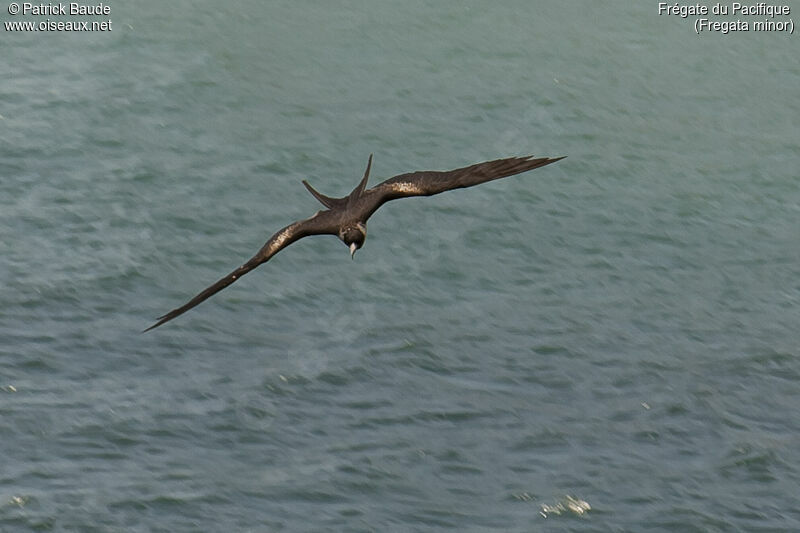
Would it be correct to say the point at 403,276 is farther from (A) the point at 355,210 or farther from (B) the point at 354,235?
(B) the point at 354,235

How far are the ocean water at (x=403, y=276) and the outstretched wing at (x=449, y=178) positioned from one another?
6.66 metres

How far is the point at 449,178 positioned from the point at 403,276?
13.6 m

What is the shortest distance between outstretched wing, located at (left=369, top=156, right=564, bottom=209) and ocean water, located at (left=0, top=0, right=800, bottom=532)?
21.9 feet

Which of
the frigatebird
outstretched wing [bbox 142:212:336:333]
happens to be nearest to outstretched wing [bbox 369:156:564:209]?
the frigatebird

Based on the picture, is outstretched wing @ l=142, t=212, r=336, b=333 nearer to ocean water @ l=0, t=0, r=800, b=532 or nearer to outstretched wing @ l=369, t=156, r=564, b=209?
outstretched wing @ l=369, t=156, r=564, b=209

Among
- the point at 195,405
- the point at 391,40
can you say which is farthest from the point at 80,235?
the point at 391,40

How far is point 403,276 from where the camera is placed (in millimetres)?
30375

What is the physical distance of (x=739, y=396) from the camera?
26.6 metres

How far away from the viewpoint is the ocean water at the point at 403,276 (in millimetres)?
23469

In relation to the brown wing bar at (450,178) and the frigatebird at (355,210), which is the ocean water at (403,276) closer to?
the frigatebird at (355,210)

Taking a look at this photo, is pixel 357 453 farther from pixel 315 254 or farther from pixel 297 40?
pixel 297 40

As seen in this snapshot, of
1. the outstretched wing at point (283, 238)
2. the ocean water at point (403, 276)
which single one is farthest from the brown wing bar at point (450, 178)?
the ocean water at point (403, 276)

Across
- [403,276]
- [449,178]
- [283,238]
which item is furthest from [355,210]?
[403,276]

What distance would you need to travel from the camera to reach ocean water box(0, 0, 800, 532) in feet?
77.0
